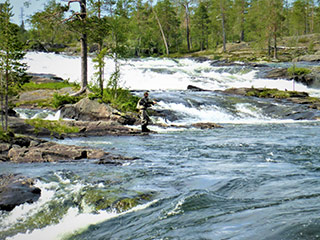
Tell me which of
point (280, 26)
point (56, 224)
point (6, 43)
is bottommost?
point (56, 224)

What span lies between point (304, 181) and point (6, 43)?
10160mm

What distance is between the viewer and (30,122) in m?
16.0

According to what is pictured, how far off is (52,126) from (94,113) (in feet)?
11.7

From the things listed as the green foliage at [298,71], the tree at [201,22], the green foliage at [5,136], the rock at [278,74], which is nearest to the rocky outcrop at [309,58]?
the rock at [278,74]

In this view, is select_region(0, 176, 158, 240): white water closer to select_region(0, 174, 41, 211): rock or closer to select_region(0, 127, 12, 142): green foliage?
select_region(0, 174, 41, 211): rock

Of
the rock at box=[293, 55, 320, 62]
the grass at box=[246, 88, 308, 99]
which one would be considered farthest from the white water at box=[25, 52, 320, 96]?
the rock at box=[293, 55, 320, 62]

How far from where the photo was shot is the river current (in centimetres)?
522

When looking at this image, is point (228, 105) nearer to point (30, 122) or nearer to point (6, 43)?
point (30, 122)

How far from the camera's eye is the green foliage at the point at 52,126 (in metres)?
15.9

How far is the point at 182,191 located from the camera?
7.38 m

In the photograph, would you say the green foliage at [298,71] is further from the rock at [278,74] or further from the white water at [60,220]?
the white water at [60,220]

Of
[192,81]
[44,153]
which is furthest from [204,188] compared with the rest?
[192,81]

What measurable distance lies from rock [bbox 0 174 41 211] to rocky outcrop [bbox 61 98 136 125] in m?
11.9

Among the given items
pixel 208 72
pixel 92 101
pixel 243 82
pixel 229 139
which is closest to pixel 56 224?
pixel 229 139
